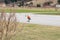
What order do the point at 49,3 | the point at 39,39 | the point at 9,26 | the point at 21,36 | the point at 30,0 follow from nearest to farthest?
1. the point at 9,26
2. the point at 39,39
3. the point at 21,36
4. the point at 49,3
5. the point at 30,0

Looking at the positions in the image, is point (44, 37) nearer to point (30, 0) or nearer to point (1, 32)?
point (1, 32)

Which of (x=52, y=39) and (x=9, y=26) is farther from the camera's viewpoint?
(x=52, y=39)

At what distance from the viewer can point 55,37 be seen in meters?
11.3

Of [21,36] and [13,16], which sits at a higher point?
[13,16]

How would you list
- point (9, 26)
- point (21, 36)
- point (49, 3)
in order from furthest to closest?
point (49, 3) < point (21, 36) < point (9, 26)

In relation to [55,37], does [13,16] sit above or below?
above

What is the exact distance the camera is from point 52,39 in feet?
35.5

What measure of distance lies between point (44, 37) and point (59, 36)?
775 mm

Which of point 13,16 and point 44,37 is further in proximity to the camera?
point 44,37

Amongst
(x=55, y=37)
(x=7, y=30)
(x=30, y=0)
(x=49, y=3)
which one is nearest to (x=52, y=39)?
(x=55, y=37)

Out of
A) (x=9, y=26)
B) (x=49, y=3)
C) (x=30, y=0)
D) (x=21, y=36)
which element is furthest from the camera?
(x=30, y=0)

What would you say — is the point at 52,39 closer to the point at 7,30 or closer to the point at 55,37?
the point at 55,37

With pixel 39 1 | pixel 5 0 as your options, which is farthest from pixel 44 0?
pixel 5 0

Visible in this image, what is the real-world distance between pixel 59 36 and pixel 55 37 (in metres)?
0.32
